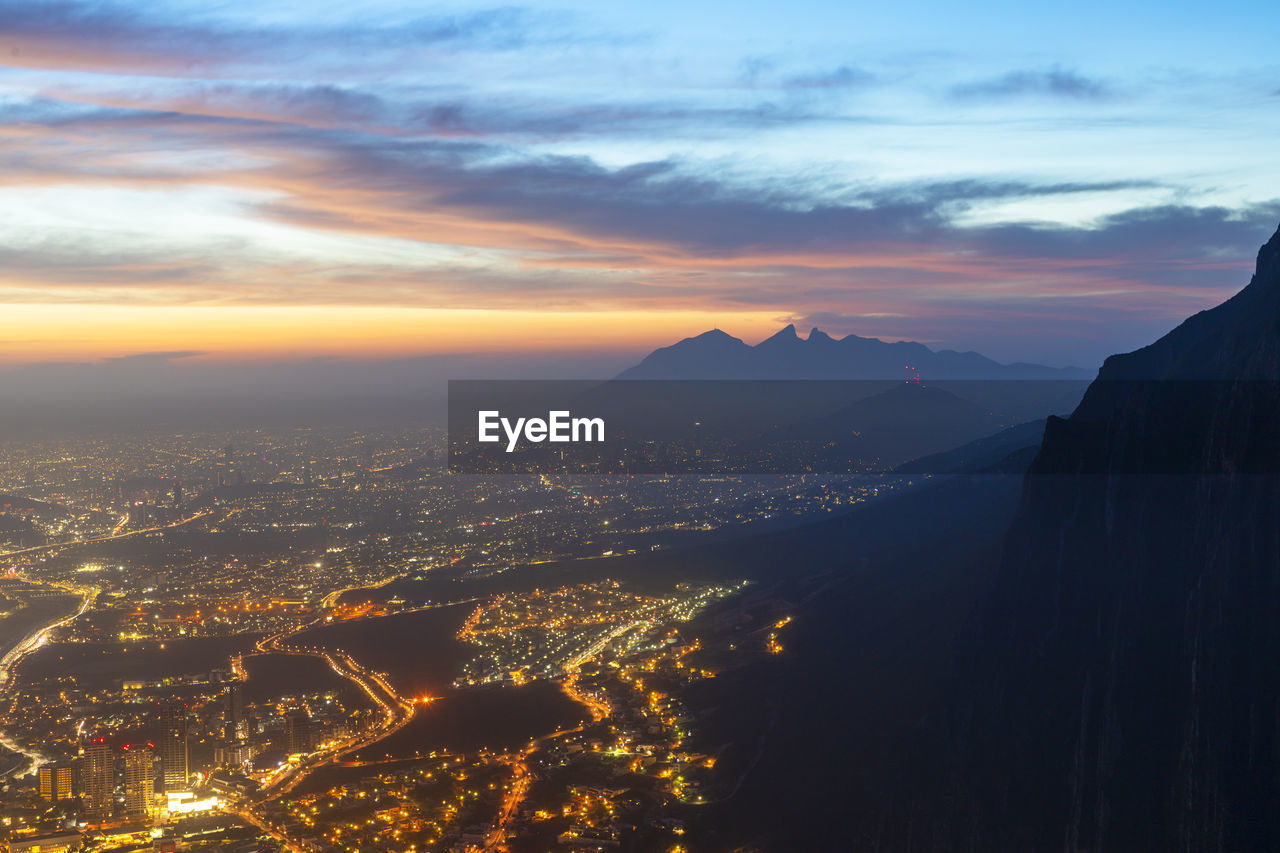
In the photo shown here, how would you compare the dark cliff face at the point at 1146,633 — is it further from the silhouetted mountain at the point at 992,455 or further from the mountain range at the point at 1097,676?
the silhouetted mountain at the point at 992,455

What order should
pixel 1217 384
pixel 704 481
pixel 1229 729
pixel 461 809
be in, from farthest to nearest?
pixel 704 481 → pixel 461 809 → pixel 1217 384 → pixel 1229 729

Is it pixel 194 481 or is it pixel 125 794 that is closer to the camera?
pixel 125 794

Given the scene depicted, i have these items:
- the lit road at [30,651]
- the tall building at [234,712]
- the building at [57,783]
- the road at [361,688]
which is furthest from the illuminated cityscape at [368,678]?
the tall building at [234,712]

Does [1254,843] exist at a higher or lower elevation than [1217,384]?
lower

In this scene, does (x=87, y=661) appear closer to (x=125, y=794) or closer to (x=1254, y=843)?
(x=125, y=794)

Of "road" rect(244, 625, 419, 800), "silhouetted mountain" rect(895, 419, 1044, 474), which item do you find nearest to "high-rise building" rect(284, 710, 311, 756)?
"road" rect(244, 625, 419, 800)

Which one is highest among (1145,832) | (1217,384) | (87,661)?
(1217,384)

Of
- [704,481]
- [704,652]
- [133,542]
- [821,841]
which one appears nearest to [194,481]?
[133,542]
